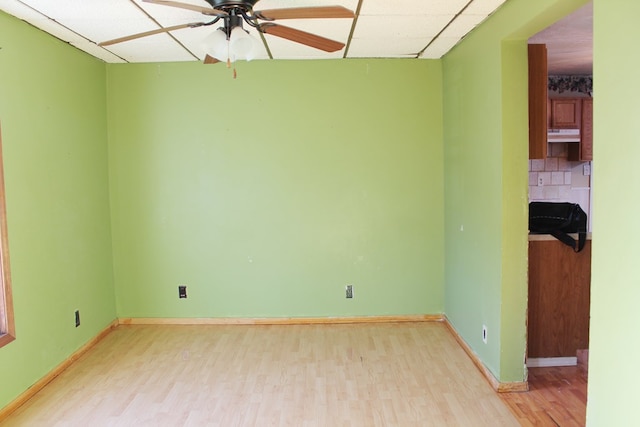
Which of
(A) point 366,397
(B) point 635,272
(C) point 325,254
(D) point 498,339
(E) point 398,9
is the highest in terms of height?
(E) point 398,9

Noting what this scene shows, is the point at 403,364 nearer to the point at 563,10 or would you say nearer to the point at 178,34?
the point at 563,10

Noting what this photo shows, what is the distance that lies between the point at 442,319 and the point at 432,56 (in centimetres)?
236

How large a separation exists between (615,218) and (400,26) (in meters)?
1.93

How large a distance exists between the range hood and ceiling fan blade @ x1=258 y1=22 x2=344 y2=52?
309 centimetres

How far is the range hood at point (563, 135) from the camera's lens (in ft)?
14.9

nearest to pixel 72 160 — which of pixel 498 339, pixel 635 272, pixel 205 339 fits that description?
pixel 205 339

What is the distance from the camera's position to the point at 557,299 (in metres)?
3.02

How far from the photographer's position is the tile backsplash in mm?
5047

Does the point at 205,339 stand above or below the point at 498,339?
below

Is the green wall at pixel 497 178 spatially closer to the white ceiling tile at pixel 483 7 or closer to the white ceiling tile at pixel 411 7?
the white ceiling tile at pixel 483 7

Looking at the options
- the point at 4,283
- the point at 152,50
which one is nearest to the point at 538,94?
the point at 152,50

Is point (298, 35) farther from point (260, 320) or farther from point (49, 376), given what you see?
point (49, 376)

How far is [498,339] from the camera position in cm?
282

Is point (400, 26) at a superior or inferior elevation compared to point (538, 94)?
superior
